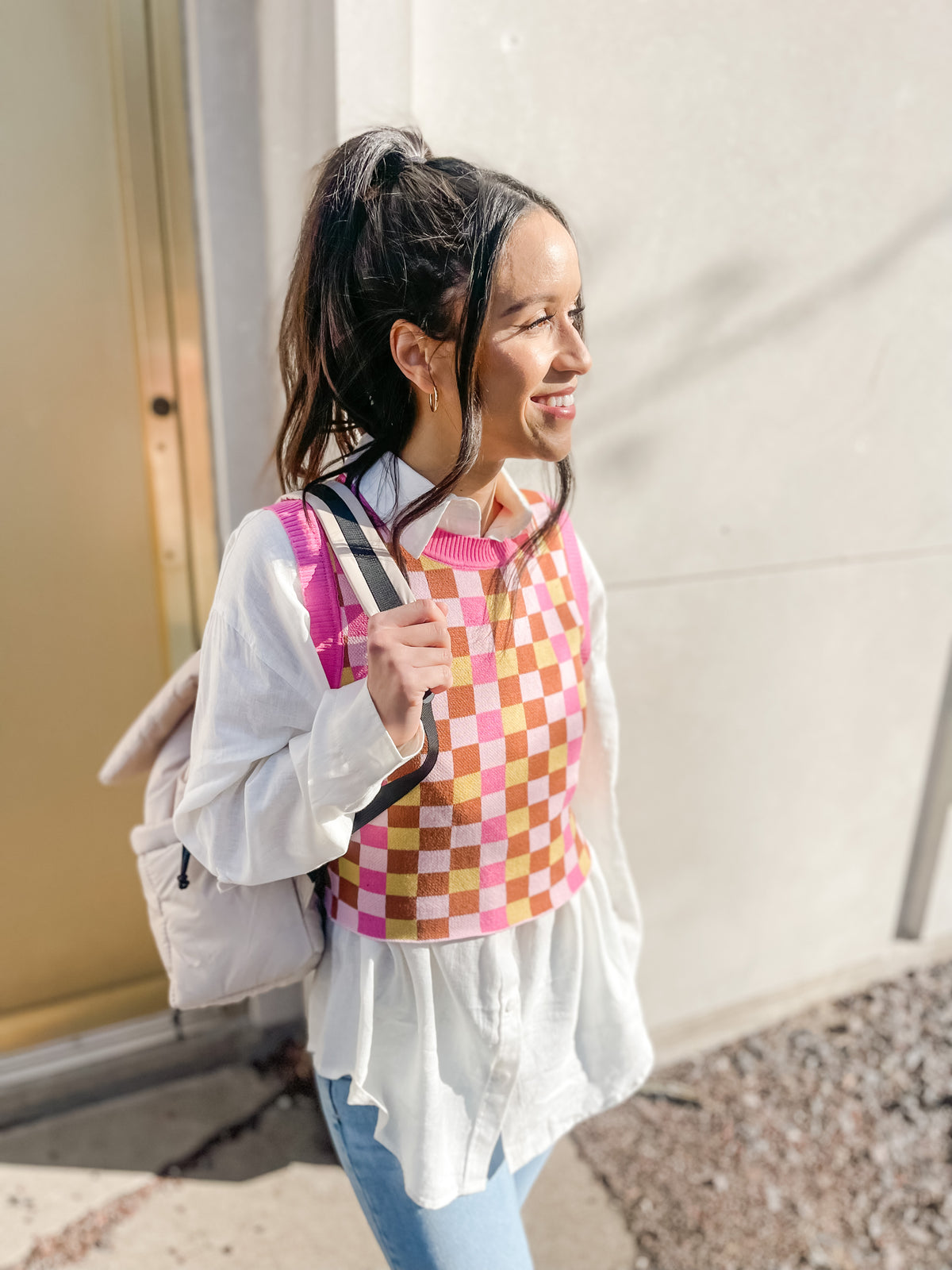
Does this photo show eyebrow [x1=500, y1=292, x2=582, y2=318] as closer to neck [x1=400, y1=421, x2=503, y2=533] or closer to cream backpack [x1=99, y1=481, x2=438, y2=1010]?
neck [x1=400, y1=421, x2=503, y2=533]

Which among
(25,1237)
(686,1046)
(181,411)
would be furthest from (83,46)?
(686,1046)

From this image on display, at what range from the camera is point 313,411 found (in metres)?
1.29

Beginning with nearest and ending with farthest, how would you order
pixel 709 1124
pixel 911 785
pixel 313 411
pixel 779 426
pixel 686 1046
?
pixel 313 411 → pixel 779 426 → pixel 709 1124 → pixel 686 1046 → pixel 911 785

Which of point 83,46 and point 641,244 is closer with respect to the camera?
point 83,46

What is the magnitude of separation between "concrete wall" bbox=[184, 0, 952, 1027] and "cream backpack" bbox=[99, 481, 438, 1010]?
2.96 ft

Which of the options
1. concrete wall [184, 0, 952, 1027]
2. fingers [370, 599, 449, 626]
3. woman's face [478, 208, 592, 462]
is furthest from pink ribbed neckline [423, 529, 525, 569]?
concrete wall [184, 0, 952, 1027]

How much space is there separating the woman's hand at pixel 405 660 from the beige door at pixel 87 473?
1.28 metres

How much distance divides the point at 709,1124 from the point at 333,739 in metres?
2.09

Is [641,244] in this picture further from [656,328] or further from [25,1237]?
[25,1237]

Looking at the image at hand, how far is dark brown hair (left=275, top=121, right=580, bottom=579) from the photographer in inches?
44.5

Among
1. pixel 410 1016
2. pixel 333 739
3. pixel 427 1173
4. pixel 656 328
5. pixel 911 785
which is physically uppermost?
pixel 656 328

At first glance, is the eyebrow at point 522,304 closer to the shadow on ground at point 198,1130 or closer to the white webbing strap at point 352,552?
the white webbing strap at point 352,552

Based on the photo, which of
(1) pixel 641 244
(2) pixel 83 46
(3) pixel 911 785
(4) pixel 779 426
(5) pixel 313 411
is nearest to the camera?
(5) pixel 313 411

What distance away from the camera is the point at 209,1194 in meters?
2.25
